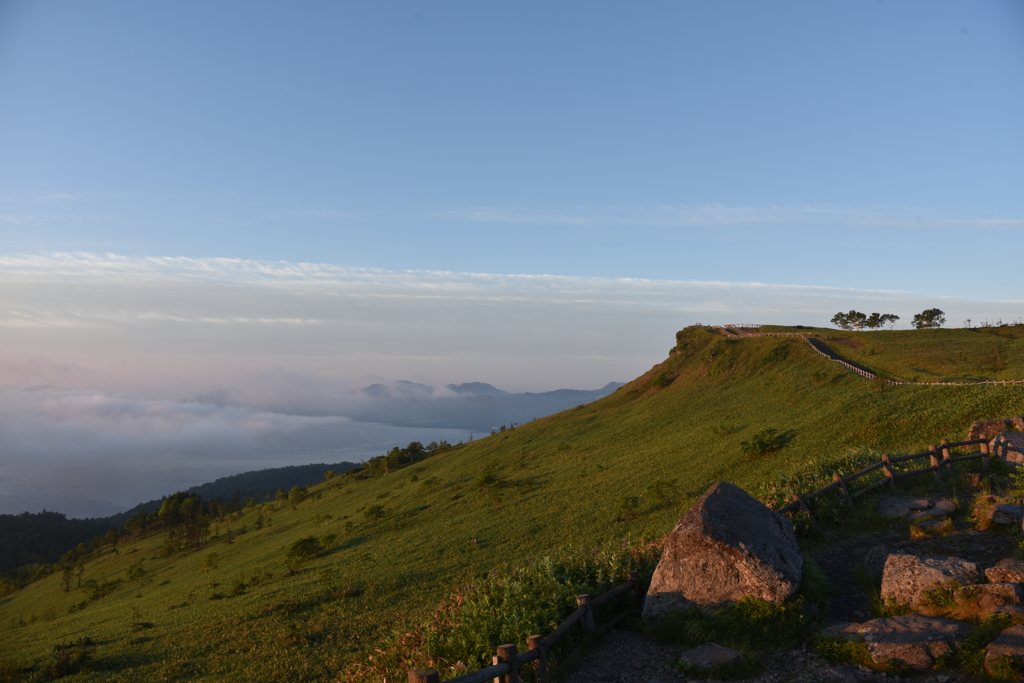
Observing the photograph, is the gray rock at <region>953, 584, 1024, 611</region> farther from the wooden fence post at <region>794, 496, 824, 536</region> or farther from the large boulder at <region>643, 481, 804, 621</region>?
the wooden fence post at <region>794, 496, 824, 536</region>

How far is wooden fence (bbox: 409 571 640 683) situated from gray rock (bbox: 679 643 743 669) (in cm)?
228

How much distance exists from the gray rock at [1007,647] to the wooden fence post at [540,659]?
7.63 m

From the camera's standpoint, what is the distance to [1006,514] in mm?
15250

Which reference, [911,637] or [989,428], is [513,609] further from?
[989,428]

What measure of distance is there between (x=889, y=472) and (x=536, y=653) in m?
17.0

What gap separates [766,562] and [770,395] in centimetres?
4693

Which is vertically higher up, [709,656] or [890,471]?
[890,471]

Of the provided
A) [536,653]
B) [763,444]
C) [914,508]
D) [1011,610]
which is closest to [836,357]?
[763,444]

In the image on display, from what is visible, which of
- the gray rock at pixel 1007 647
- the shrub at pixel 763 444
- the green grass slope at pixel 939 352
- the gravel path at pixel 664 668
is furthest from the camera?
the green grass slope at pixel 939 352

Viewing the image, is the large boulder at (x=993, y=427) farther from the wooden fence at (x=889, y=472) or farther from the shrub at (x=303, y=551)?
the shrub at (x=303, y=551)

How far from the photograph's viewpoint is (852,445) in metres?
37.0

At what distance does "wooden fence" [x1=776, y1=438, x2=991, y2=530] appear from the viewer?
18.3 m

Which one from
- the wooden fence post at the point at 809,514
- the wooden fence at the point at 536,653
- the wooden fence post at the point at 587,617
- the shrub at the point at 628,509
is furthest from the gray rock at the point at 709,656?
the shrub at the point at 628,509

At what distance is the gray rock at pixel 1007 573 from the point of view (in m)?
11.8
